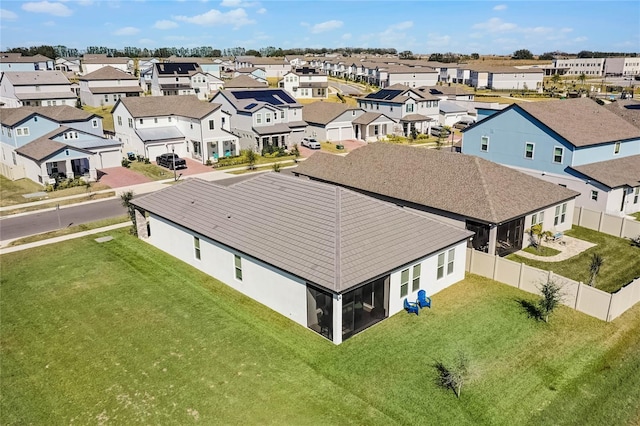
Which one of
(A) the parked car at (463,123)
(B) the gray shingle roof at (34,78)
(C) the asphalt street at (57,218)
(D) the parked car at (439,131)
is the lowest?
(C) the asphalt street at (57,218)

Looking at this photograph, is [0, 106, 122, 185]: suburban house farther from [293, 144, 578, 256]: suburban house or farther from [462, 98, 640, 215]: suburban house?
[462, 98, 640, 215]: suburban house

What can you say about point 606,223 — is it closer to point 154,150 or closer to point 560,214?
point 560,214

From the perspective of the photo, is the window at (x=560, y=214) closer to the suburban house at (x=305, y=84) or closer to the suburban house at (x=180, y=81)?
the suburban house at (x=305, y=84)

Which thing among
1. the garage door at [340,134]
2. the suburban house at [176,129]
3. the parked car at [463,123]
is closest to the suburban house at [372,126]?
the garage door at [340,134]

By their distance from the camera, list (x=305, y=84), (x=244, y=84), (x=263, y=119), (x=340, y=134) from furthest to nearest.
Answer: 1. (x=305, y=84)
2. (x=244, y=84)
3. (x=340, y=134)
4. (x=263, y=119)

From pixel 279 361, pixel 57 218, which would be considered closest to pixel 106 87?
pixel 57 218

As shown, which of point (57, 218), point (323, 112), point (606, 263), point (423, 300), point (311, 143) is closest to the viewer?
point (423, 300)

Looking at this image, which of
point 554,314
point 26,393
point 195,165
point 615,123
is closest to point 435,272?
point 554,314
